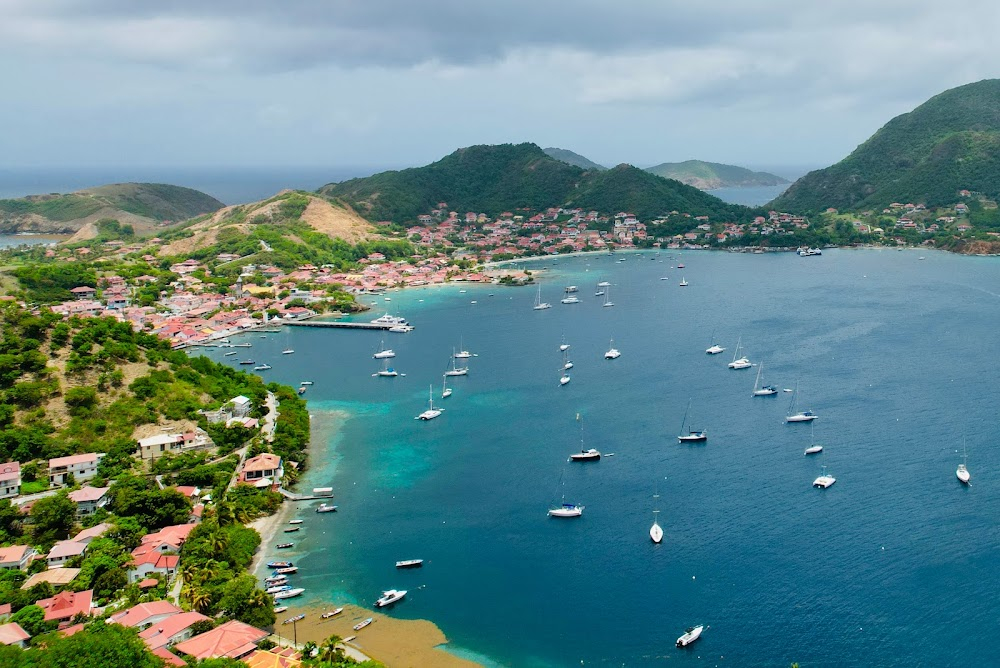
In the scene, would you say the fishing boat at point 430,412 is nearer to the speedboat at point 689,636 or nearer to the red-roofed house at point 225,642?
the red-roofed house at point 225,642

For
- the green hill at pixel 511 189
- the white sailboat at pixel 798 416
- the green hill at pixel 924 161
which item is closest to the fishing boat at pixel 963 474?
the white sailboat at pixel 798 416

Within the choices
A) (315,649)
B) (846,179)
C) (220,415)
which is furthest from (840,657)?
(846,179)

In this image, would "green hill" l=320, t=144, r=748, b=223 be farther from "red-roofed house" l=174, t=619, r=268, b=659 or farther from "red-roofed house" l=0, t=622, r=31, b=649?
"red-roofed house" l=0, t=622, r=31, b=649

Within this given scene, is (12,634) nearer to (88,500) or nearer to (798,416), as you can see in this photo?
(88,500)

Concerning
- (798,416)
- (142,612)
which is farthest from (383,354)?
(142,612)

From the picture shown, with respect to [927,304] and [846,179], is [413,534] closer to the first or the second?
[927,304]
